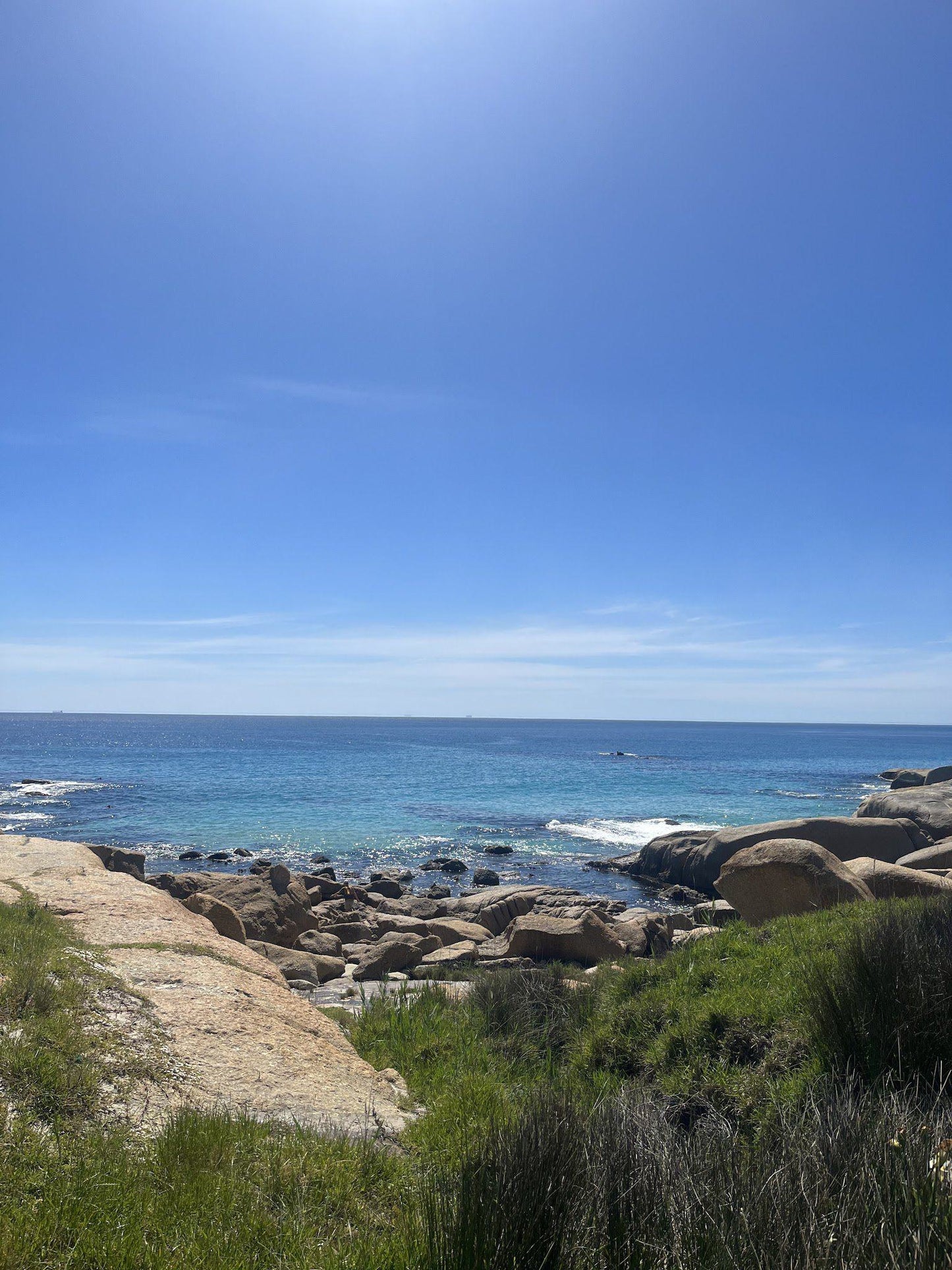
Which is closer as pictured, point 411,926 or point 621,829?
point 411,926

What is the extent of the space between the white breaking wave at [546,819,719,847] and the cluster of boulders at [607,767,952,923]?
3794 mm

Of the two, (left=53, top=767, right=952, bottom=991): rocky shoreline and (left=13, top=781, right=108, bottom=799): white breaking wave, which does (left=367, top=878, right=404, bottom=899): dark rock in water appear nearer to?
(left=53, top=767, right=952, bottom=991): rocky shoreline

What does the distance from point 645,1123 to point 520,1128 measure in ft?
2.91

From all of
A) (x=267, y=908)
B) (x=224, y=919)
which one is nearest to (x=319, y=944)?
(x=267, y=908)

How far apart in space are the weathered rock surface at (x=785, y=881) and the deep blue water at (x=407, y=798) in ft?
48.6

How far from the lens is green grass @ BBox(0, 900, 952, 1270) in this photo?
287cm

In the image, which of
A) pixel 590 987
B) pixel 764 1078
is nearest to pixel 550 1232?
pixel 764 1078

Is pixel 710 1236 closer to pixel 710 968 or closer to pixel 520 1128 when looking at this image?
pixel 520 1128

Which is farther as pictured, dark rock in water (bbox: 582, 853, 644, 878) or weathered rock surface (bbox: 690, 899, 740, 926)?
dark rock in water (bbox: 582, 853, 644, 878)

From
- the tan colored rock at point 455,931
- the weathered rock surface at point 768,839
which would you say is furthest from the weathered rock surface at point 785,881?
the tan colored rock at point 455,931

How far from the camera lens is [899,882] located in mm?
10922

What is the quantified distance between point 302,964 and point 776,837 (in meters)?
12.3

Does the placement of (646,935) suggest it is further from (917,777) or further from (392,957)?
(917,777)

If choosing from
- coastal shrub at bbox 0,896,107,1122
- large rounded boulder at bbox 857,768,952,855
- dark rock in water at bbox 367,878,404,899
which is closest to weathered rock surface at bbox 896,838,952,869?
large rounded boulder at bbox 857,768,952,855
